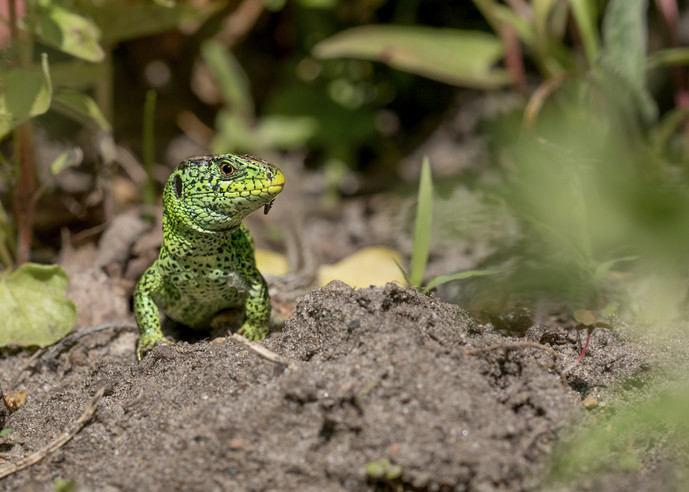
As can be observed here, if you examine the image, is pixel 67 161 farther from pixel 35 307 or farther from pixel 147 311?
pixel 147 311

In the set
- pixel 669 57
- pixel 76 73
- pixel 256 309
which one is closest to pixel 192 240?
pixel 256 309

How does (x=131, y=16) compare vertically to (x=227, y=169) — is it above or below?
above

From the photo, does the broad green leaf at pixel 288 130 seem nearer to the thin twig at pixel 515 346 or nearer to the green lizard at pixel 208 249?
the green lizard at pixel 208 249

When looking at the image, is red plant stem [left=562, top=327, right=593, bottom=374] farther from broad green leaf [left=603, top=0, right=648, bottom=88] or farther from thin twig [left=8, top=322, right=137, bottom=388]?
broad green leaf [left=603, top=0, right=648, bottom=88]

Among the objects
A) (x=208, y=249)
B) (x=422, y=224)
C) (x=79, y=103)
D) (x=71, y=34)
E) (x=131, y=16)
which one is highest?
(x=131, y=16)

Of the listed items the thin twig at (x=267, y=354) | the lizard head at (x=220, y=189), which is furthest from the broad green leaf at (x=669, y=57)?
the thin twig at (x=267, y=354)

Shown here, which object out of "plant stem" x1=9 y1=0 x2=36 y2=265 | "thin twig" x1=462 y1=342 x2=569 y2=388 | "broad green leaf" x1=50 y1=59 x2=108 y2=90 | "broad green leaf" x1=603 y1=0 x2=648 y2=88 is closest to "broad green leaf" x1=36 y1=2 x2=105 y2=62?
"plant stem" x1=9 y1=0 x2=36 y2=265
